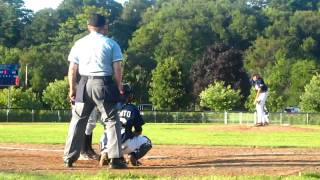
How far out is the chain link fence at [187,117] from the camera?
187ft

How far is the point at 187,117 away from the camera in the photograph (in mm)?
61844

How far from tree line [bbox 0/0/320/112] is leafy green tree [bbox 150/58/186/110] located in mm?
122

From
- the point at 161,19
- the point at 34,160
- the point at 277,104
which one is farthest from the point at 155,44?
the point at 34,160

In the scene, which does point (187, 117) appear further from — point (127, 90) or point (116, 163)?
point (116, 163)

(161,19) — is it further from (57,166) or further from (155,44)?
(57,166)

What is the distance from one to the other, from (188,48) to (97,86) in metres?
102

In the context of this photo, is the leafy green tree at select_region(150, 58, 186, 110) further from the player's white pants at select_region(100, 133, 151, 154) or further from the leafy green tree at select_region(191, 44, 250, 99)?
the player's white pants at select_region(100, 133, 151, 154)

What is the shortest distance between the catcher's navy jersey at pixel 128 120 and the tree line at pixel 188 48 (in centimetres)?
5641

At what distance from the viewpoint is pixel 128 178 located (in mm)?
7406

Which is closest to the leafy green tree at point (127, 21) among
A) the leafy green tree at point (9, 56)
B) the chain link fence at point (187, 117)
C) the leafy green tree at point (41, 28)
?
the leafy green tree at point (41, 28)

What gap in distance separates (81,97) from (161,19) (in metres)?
116

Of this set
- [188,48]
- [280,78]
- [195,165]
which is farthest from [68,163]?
[188,48]

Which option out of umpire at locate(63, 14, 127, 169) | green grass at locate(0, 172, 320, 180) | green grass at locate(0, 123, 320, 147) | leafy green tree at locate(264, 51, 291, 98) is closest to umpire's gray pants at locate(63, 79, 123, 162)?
umpire at locate(63, 14, 127, 169)

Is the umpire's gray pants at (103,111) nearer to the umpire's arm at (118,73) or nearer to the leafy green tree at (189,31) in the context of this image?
the umpire's arm at (118,73)
